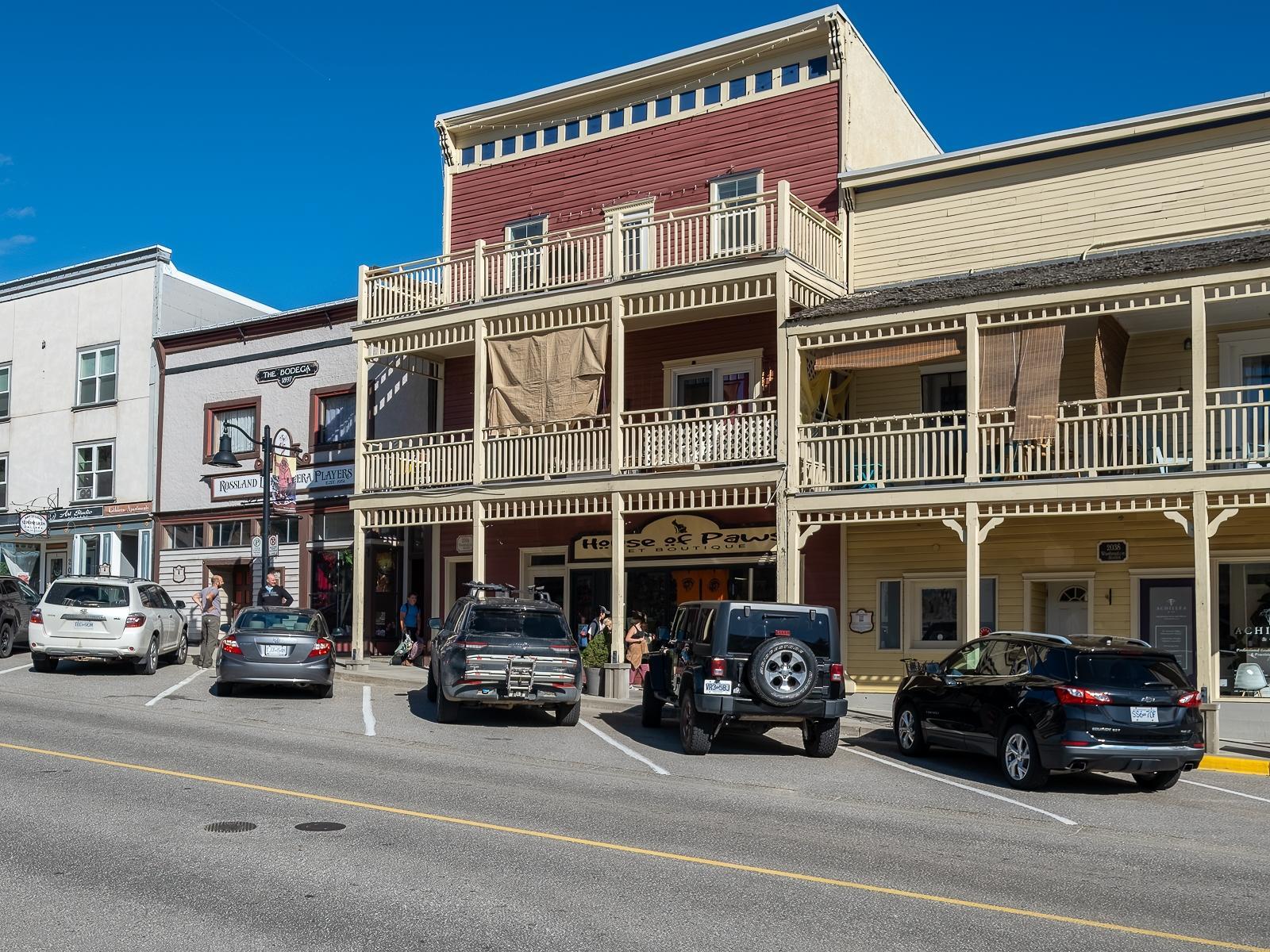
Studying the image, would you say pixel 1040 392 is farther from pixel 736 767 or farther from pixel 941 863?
pixel 941 863

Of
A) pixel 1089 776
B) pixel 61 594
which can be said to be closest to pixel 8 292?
pixel 61 594

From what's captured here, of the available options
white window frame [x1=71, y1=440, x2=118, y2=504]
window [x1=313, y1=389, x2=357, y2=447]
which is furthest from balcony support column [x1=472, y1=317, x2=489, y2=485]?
white window frame [x1=71, y1=440, x2=118, y2=504]

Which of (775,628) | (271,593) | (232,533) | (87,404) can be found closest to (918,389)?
(775,628)

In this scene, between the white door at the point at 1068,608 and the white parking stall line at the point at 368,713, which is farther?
the white door at the point at 1068,608

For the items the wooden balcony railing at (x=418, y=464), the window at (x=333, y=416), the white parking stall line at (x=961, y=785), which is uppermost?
the window at (x=333, y=416)

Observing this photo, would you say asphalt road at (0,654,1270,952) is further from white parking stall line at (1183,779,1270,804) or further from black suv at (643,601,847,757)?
black suv at (643,601,847,757)

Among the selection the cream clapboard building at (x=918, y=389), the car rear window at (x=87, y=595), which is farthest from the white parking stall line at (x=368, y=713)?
the car rear window at (x=87, y=595)

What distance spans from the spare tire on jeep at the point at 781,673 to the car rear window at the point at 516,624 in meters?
3.41

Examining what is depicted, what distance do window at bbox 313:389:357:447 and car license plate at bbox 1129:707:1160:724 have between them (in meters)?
19.6

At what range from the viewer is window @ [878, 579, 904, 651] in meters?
22.3

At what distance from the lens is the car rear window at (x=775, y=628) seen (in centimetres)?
1510

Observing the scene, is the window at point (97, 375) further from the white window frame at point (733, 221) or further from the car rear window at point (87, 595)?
the white window frame at point (733, 221)

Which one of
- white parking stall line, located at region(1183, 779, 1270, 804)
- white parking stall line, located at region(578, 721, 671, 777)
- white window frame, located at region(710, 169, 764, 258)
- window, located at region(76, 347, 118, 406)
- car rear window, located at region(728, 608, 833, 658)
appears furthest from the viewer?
window, located at region(76, 347, 118, 406)

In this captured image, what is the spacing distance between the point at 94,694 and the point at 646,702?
27.6 feet
